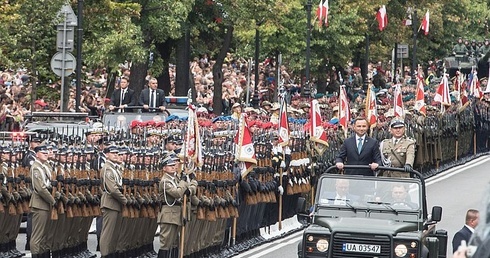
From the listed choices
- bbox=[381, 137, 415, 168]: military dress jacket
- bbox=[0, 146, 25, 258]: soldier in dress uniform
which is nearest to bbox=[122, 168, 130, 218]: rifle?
bbox=[0, 146, 25, 258]: soldier in dress uniform

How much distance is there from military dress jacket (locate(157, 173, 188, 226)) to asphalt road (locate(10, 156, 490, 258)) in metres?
2.81

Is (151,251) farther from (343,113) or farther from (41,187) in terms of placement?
(343,113)

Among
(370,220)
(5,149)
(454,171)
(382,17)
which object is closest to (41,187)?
(5,149)

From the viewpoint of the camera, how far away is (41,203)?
58.3 ft

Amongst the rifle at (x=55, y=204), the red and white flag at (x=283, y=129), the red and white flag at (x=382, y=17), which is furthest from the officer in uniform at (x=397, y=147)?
the red and white flag at (x=382, y=17)

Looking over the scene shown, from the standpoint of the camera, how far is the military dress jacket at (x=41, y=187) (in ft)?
Result: 57.7

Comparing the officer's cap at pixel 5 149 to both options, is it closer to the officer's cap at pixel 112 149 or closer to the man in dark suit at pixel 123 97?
the officer's cap at pixel 112 149

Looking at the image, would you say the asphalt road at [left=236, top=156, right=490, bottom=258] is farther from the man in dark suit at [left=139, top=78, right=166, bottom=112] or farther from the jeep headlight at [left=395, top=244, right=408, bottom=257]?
the jeep headlight at [left=395, top=244, right=408, bottom=257]

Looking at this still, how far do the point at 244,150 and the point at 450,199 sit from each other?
9877 mm

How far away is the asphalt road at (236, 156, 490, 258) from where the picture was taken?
21359 mm

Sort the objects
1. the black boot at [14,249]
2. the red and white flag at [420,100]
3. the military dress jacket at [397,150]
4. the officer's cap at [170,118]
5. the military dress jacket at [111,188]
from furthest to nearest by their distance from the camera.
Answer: the red and white flag at [420,100], the officer's cap at [170,118], the military dress jacket at [397,150], the black boot at [14,249], the military dress jacket at [111,188]

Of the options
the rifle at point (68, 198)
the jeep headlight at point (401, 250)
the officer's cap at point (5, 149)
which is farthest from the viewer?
the officer's cap at point (5, 149)

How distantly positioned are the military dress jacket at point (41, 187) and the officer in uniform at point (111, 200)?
0.67m

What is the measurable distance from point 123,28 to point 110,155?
14.4 m
